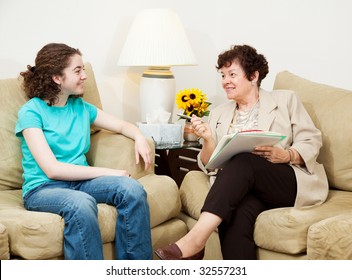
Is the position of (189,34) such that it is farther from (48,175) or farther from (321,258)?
(321,258)

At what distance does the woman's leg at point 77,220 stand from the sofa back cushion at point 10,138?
13.2 inches

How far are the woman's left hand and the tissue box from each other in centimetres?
62

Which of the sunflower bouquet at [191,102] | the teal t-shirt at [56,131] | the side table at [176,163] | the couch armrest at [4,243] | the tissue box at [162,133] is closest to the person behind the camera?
the couch armrest at [4,243]

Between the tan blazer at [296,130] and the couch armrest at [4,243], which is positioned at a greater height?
the tan blazer at [296,130]

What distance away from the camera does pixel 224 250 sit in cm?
224

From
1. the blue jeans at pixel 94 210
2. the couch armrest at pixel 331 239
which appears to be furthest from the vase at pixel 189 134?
the couch armrest at pixel 331 239

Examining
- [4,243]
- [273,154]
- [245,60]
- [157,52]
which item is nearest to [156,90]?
[157,52]

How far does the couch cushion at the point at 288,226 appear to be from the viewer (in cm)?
212

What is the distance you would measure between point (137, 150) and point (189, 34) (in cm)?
133

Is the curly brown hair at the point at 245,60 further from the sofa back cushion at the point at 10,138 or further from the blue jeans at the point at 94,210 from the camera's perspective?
the sofa back cushion at the point at 10,138

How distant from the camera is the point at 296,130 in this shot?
246 centimetres
